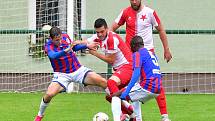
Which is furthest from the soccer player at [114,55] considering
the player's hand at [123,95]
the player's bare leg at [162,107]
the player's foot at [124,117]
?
the player's bare leg at [162,107]

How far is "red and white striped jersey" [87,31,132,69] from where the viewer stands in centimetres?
1092

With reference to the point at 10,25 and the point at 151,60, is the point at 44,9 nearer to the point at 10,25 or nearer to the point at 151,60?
the point at 10,25

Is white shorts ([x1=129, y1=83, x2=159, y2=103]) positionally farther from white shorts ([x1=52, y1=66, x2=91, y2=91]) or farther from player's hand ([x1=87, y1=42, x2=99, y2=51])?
white shorts ([x1=52, y1=66, x2=91, y2=91])

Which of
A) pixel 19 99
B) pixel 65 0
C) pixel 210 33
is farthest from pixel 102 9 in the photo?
pixel 19 99

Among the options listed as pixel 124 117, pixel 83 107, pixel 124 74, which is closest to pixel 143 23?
pixel 124 74

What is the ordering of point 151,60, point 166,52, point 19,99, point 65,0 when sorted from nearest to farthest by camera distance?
point 151,60
point 166,52
point 19,99
point 65,0

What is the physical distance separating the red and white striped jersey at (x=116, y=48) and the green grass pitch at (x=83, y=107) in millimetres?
1268

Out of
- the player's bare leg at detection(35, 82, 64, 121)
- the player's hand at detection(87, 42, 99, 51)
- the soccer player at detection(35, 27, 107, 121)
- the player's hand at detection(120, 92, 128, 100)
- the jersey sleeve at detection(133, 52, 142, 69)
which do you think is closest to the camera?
the jersey sleeve at detection(133, 52, 142, 69)

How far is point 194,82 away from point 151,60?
7960 mm

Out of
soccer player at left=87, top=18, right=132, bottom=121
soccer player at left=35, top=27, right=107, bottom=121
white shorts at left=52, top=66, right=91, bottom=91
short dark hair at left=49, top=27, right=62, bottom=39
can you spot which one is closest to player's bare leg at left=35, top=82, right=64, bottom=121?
soccer player at left=35, top=27, right=107, bottom=121

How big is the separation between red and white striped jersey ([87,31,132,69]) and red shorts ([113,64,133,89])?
7 cm

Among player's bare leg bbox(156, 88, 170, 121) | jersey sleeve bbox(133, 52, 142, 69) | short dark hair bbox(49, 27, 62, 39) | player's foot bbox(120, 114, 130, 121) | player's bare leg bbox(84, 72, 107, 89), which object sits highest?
short dark hair bbox(49, 27, 62, 39)

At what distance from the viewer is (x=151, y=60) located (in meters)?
10.6

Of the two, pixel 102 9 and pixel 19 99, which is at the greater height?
pixel 102 9
